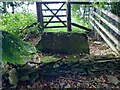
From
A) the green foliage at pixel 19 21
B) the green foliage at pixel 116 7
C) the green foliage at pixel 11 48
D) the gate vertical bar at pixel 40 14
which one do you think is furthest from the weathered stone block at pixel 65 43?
the green foliage at pixel 11 48

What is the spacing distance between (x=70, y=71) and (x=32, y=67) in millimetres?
445

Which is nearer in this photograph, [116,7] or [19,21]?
[116,7]

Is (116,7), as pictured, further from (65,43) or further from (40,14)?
(40,14)

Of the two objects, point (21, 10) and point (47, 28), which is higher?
point (21, 10)

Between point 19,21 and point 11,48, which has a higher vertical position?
point 11,48

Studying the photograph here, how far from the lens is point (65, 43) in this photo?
4043 mm

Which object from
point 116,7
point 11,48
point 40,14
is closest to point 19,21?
point 40,14

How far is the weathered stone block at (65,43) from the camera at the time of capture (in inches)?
158

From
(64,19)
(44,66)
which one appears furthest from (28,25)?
(44,66)

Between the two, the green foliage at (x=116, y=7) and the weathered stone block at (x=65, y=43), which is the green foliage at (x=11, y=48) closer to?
the weathered stone block at (x=65, y=43)

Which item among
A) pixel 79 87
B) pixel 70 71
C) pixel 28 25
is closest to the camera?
pixel 79 87

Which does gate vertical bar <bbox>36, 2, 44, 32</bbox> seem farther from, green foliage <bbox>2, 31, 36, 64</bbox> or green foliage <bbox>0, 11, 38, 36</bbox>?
green foliage <bbox>2, 31, 36, 64</bbox>

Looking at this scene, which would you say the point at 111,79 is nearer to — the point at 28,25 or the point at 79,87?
the point at 79,87

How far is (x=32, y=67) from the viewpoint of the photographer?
2.85 m
